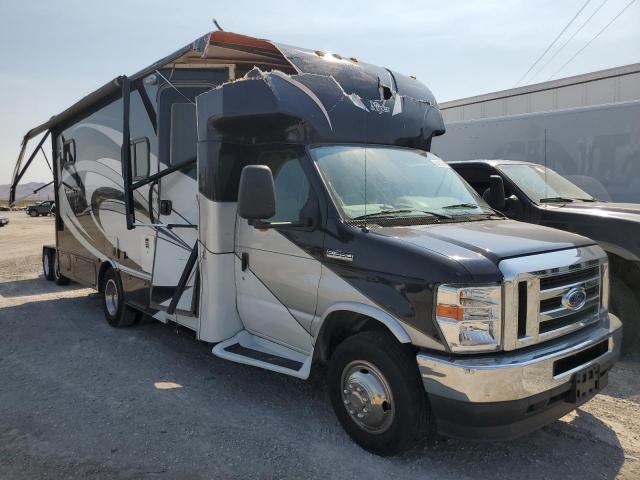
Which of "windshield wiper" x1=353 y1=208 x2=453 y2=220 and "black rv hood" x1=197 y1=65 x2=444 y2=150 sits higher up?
"black rv hood" x1=197 y1=65 x2=444 y2=150

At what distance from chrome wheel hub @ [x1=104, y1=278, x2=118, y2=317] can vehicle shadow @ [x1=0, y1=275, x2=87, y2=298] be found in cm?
291

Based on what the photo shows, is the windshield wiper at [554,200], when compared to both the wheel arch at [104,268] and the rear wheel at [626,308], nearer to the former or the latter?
the rear wheel at [626,308]

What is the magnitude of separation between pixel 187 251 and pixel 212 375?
1.26 m

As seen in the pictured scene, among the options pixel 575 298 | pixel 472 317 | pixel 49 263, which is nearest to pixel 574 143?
pixel 575 298

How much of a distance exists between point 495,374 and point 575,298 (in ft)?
3.01

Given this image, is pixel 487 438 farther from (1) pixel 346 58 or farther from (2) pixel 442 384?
(1) pixel 346 58

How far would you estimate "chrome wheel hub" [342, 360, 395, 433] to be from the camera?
3443 millimetres

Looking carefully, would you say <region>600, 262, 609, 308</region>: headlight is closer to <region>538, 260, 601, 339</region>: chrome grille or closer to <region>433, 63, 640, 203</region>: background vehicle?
<region>538, 260, 601, 339</region>: chrome grille

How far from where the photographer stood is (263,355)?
445cm

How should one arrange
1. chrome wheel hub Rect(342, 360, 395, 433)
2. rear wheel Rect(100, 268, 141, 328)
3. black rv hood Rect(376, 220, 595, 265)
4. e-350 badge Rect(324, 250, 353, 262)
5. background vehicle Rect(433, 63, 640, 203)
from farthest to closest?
background vehicle Rect(433, 63, 640, 203), rear wheel Rect(100, 268, 141, 328), e-350 badge Rect(324, 250, 353, 262), chrome wheel hub Rect(342, 360, 395, 433), black rv hood Rect(376, 220, 595, 265)

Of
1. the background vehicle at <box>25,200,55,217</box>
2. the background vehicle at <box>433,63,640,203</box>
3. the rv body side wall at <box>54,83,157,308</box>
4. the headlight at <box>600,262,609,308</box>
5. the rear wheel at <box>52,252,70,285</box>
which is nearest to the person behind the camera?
the headlight at <box>600,262,609,308</box>

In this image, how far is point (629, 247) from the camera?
541 centimetres

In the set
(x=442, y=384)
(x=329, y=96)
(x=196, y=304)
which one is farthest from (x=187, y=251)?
(x=442, y=384)

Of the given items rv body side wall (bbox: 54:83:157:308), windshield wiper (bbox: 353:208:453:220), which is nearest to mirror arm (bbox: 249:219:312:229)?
windshield wiper (bbox: 353:208:453:220)
